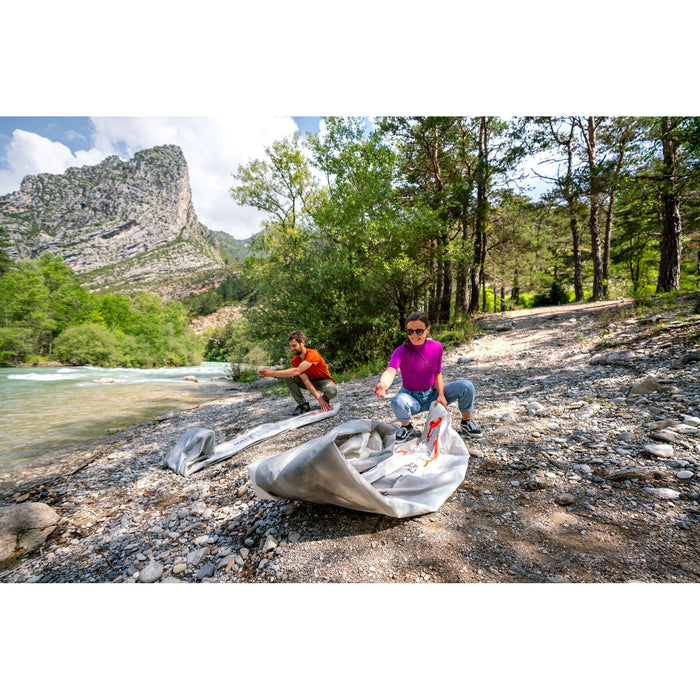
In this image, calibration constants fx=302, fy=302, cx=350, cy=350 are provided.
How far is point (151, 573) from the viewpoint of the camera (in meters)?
1.90

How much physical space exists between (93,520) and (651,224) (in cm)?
1704

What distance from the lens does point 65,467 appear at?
445 centimetres

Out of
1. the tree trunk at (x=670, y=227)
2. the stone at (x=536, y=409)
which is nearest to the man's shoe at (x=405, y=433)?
the stone at (x=536, y=409)

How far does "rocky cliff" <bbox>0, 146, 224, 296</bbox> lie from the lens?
710 cm

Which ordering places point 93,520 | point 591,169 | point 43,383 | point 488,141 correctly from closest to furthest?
point 93,520 → point 591,169 → point 488,141 → point 43,383

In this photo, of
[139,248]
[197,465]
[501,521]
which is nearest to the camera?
[501,521]

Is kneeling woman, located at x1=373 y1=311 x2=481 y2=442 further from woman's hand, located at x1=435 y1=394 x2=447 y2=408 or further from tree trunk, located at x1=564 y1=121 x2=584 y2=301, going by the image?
tree trunk, located at x1=564 y1=121 x2=584 y2=301

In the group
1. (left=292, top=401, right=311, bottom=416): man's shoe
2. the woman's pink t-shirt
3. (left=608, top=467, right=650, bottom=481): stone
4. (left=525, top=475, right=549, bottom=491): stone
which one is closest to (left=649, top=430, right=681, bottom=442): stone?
(left=608, top=467, right=650, bottom=481): stone

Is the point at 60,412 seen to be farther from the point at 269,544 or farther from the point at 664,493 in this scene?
the point at 664,493

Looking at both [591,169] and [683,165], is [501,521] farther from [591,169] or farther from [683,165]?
[591,169]

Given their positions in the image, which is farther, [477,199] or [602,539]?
[477,199]

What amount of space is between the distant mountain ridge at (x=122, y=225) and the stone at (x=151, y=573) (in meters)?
5.52

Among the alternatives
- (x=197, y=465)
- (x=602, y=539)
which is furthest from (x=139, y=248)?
(x=602, y=539)

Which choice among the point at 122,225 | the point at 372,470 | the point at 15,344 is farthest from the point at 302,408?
the point at 122,225
